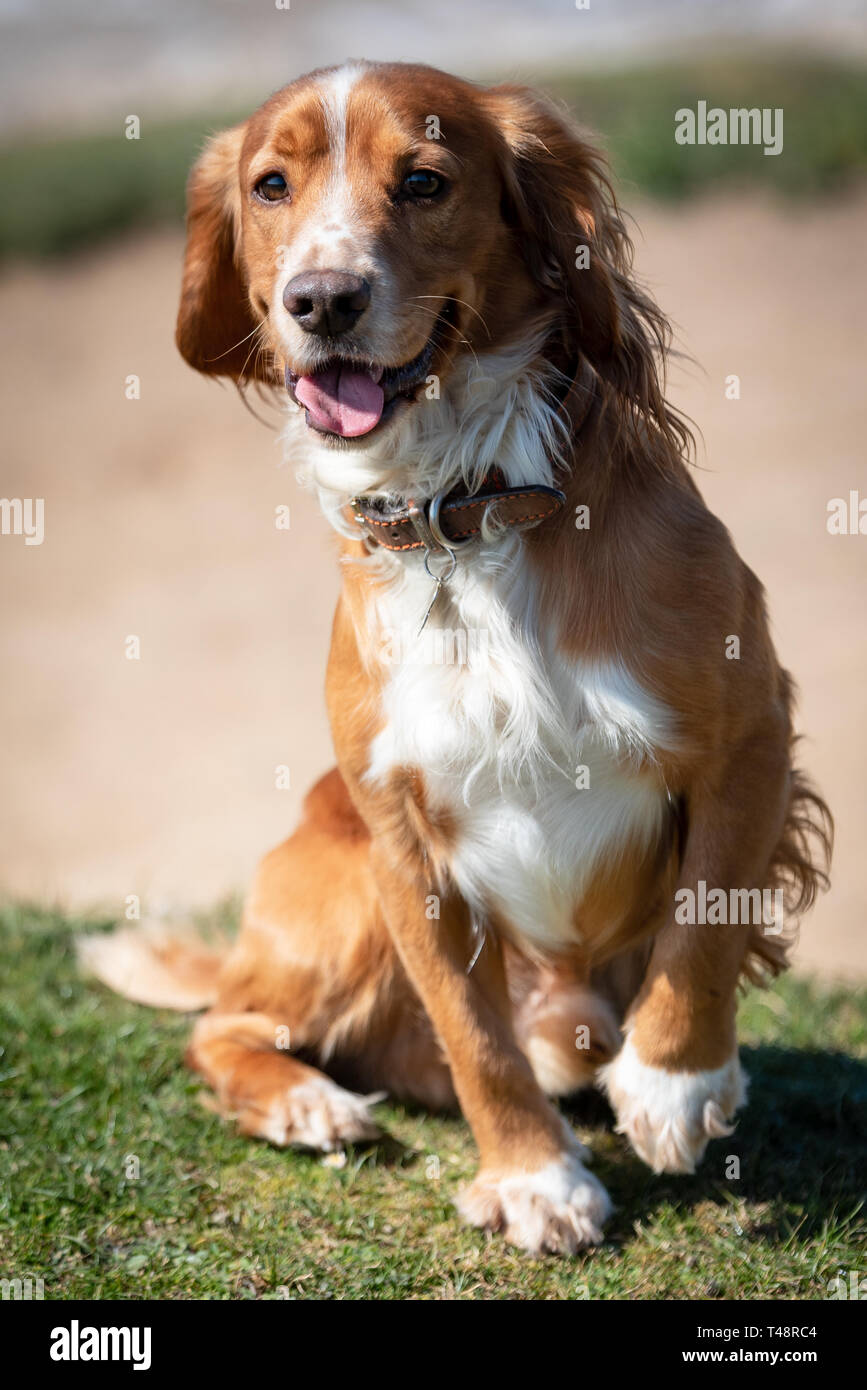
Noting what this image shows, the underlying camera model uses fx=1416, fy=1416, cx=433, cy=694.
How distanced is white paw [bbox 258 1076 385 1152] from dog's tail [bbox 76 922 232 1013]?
2.94ft

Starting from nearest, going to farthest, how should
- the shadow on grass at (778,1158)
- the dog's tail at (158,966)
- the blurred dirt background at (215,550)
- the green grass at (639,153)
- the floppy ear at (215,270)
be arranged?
1. the shadow on grass at (778,1158)
2. the floppy ear at (215,270)
3. the dog's tail at (158,966)
4. the blurred dirt background at (215,550)
5. the green grass at (639,153)

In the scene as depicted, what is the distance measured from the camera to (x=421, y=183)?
2.82 m

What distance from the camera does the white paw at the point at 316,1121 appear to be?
140 inches

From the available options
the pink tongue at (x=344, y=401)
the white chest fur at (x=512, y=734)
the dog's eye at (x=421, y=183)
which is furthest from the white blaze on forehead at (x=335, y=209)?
the white chest fur at (x=512, y=734)

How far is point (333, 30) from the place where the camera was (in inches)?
923

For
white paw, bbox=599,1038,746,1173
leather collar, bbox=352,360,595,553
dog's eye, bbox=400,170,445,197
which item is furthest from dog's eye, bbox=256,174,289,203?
white paw, bbox=599,1038,746,1173

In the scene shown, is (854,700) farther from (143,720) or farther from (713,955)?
(713,955)

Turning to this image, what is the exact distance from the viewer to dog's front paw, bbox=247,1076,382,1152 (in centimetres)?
355

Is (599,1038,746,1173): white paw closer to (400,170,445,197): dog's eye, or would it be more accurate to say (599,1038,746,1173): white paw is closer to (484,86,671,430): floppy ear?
(484,86,671,430): floppy ear

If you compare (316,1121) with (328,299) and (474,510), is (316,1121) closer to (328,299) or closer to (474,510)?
(474,510)

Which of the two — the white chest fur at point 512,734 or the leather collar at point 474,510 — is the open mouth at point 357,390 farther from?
the white chest fur at point 512,734

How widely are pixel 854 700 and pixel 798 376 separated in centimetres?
545

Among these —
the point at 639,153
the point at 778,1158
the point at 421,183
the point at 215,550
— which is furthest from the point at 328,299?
the point at 639,153

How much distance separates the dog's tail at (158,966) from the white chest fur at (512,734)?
1573 mm
